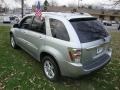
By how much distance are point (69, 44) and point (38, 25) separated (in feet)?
5.29

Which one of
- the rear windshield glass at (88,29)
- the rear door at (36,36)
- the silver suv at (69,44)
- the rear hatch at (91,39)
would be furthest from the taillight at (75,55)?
the rear door at (36,36)

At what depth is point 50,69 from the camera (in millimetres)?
4750

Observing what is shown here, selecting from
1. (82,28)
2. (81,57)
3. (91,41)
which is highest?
(82,28)

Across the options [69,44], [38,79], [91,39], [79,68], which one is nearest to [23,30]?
[38,79]

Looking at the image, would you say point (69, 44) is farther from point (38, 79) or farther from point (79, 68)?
point (38, 79)

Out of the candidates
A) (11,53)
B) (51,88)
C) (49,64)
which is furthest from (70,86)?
(11,53)

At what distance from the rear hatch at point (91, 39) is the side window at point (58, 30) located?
10.5 inches

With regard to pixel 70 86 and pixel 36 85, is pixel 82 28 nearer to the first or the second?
pixel 70 86

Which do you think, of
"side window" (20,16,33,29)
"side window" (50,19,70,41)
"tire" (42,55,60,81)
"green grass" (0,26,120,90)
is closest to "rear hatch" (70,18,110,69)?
"side window" (50,19,70,41)

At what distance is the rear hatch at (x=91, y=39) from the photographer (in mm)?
3990

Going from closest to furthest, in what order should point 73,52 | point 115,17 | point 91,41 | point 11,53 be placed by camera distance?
point 73,52, point 91,41, point 11,53, point 115,17

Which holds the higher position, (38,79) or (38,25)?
(38,25)

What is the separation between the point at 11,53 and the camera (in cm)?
693

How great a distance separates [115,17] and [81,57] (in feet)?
218
